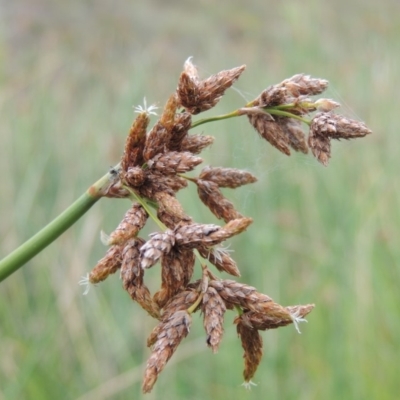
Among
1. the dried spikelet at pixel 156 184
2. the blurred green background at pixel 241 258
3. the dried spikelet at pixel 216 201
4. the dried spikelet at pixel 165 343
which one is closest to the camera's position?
the dried spikelet at pixel 165 343

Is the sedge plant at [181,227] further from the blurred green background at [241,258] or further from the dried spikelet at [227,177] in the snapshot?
the blurred green background at [241,258]

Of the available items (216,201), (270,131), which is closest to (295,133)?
(270,131)

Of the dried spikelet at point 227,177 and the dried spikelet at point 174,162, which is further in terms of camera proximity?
the dried spikelet at point 227,177

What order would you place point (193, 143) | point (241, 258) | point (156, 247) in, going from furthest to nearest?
point (241, 258)
point (193, 143)
point (156, 247)

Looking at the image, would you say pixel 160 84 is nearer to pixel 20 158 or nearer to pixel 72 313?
pixel 20 158

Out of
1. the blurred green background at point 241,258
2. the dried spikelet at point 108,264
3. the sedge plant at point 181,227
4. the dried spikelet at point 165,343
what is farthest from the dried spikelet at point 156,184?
the blurred green background at point 241,258

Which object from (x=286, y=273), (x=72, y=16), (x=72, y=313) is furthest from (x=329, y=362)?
(x=72, y=16)

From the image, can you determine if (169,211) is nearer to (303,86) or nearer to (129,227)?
(129,227)
